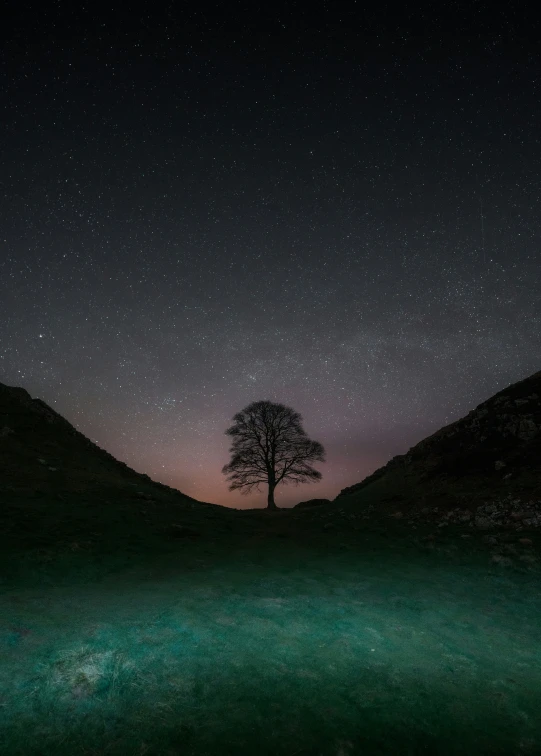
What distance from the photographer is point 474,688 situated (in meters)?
4.65

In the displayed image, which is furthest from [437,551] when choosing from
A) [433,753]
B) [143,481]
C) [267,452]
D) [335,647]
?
[267,452]

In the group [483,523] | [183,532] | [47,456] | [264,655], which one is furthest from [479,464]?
[47,456]

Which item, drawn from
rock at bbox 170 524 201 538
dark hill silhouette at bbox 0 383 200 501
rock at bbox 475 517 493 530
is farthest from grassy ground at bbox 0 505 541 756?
dark hill silhouette at bbox 0 383 200 501

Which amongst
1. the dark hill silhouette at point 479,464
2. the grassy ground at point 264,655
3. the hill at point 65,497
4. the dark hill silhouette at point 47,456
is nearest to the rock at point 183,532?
the hill at point 65,497

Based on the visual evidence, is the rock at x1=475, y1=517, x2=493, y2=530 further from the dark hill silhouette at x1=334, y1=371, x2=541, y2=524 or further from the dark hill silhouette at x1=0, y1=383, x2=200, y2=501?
the dark hill silhouette at x1=0, y1=383, x2=200, y2=501

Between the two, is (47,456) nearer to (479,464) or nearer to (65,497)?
(65,497)

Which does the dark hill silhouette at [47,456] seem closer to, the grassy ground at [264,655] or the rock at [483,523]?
the grassy ground at [264,655]

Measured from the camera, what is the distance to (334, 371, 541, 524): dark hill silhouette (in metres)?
15.8

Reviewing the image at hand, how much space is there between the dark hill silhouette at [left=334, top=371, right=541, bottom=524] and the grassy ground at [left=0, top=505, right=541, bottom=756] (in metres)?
6.26

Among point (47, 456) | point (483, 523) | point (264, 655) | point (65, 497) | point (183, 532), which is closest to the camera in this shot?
point (264, 655)

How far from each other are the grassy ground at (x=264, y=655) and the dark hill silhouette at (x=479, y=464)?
6.26 m

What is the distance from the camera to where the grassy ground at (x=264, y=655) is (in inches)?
146

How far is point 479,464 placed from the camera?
1941 cm

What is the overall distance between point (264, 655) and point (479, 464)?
17807mm
